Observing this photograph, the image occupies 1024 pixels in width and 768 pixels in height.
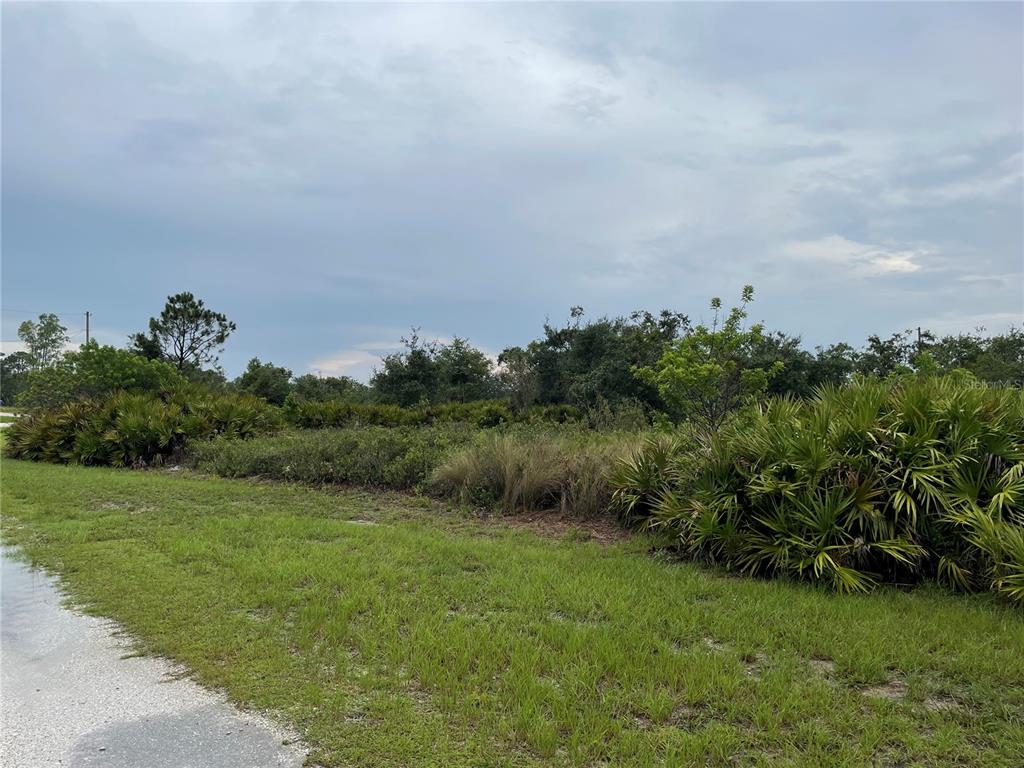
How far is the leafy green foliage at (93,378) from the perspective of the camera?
68.8 feet

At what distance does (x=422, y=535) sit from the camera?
7.35 m

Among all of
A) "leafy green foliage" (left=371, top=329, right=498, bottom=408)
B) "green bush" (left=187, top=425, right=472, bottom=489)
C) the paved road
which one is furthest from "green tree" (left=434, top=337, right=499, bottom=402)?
the paved road

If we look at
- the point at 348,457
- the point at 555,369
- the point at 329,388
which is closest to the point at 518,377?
the point at 555,369

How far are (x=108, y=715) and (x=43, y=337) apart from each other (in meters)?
56.7

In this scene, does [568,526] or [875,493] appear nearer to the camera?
[875,493]

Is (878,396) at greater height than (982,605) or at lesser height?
greater

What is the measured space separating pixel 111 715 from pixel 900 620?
5001 millimetres

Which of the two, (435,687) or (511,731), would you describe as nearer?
(511,731)

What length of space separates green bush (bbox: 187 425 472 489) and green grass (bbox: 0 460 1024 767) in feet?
12.4

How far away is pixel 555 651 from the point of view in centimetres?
387

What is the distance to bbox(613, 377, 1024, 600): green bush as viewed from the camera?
207 inches

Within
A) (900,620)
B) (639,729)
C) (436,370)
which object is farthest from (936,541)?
(436,370)

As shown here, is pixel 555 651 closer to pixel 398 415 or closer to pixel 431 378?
pixel 398 415

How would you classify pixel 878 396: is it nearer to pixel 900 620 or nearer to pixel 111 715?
pixel 900 620
